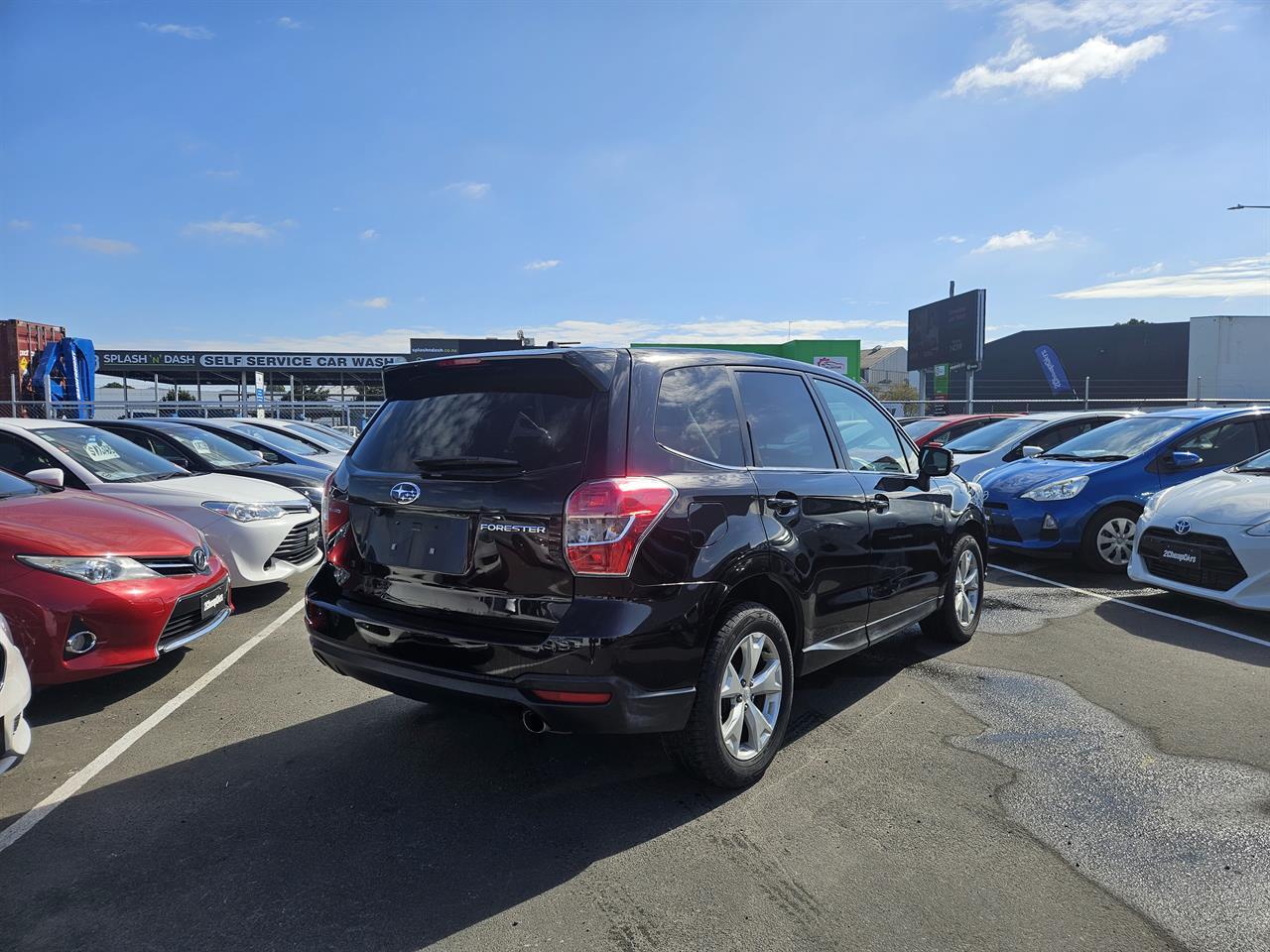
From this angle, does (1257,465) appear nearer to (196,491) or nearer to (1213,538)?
(1213,538)

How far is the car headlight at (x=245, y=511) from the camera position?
21.4 ft

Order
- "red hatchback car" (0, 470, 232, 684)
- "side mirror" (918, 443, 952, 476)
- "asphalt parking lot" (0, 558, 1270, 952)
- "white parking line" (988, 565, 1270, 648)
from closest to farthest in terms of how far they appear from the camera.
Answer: "asphalt parking lot" (0, 558, 1270, 952), "red hatchback car" (0, 470, 232, 684), "side mirror" (918, 443, 952, 476), "white parking line" (988, 565, 1270, 648)

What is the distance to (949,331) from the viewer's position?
1465 inches

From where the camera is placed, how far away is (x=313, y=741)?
391 cm

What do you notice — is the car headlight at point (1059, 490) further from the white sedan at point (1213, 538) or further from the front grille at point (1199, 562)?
the front grille at point (1199, 562)

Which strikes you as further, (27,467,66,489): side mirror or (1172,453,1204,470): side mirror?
(1172,453,1204,470): side mirror

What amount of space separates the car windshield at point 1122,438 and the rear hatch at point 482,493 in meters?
7.33

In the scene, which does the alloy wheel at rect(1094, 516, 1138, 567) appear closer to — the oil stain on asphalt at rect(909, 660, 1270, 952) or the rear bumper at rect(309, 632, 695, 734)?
the oil stain on asphalt at rect(909, 660, 1270, 952)

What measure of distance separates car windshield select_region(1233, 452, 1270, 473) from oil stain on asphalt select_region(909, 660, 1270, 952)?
3699 mm

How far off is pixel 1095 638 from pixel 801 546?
331 centimetres

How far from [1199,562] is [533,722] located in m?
5.55

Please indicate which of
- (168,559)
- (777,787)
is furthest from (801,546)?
(168,559)

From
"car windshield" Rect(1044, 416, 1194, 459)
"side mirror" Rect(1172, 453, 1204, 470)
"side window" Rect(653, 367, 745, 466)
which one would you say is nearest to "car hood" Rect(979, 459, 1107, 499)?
"car windshield" Rect(1044, 416, 1194, 459)

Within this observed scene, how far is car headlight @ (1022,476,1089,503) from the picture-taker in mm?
7984
